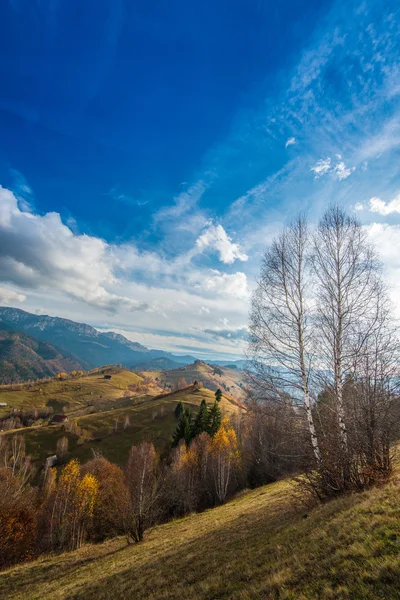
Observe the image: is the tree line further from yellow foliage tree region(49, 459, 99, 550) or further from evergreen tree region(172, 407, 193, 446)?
evergreen tree region(172, 407, 193, 446)

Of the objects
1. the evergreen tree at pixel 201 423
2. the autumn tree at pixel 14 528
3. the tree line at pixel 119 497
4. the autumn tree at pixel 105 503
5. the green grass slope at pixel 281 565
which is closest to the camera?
the green grass slope at pixel 281 565

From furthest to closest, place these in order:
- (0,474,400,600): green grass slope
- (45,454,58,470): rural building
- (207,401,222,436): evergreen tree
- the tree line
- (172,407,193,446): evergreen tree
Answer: (45,454,58,470): rural building → (207,401,222,436): evergreen tree → (172,407,193,446): evergreen tree → the tree line → (0,474,400,600): green grass slope

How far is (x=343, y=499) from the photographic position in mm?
9414

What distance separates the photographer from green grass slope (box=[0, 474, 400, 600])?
505 cm

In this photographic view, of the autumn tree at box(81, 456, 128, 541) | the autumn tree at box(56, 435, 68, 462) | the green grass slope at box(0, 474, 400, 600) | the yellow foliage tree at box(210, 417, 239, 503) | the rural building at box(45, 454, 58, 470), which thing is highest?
the green grass slope at box(0, 474, 400, 600)

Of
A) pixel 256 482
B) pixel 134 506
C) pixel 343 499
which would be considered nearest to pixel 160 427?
pixel 256 482

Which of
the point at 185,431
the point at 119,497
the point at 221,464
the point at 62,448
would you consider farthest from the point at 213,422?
the point at 62,448

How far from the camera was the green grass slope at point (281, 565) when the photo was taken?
5.05 meters

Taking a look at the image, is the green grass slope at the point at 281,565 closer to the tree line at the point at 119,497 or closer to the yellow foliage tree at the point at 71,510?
the tree line at the point at 119,497

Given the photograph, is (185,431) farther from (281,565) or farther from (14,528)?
(281,565)

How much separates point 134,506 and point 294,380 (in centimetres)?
2036

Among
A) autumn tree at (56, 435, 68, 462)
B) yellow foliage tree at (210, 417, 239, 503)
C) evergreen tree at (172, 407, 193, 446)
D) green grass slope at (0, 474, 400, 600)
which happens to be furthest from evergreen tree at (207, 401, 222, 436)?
autumn tree at (56, 435, 68, 462)

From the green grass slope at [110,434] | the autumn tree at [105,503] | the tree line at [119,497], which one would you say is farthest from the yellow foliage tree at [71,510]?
the green grass slope at [110,434]

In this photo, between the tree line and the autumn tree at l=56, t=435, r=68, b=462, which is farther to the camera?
the autumn tree at l=56, t=435, r=68, b=462
